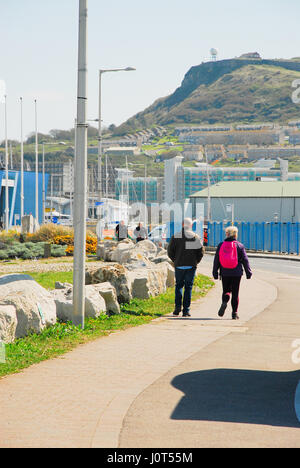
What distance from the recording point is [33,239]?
36781mm

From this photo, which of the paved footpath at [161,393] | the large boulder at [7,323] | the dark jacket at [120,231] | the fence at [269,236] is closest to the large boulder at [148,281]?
the paved footpath at [161,393]

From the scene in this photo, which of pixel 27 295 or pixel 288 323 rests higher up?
pixel 27 295

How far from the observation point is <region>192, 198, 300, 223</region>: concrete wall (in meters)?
74.2

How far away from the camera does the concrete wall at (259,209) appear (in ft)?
243

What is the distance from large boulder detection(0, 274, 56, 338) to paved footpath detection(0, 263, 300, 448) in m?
0.85

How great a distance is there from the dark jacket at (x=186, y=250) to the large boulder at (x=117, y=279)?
3.58 ft

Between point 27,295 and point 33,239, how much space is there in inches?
1063

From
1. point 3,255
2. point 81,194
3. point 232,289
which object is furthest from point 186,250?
point 3,255

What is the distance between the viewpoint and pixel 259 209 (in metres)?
75.7

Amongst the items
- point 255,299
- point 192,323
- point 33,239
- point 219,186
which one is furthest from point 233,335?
point 219,186

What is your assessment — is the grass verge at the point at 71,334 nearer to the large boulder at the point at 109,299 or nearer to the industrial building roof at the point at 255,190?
the large boulder at the point at 109,299

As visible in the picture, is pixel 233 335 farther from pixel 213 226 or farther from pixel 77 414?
pixel 213 226

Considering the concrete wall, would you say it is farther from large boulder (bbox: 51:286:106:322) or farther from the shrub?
large boulder (bbox: 51:286:106:322)

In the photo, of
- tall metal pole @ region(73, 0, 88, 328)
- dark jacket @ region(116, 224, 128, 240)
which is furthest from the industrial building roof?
tall metal pole @ region(73, 0, 88, 328)
